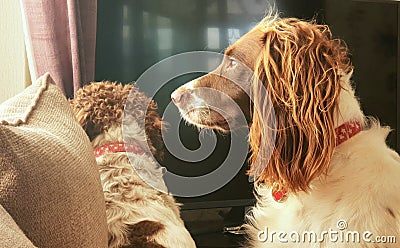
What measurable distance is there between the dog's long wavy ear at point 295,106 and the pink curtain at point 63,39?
522 mm

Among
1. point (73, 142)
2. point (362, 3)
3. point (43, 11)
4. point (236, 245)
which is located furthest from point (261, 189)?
point (73, 142)

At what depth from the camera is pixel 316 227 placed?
1.64 m

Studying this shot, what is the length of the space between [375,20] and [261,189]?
0.74 m

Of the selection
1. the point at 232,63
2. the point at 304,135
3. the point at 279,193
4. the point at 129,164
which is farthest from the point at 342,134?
the point at 129,164

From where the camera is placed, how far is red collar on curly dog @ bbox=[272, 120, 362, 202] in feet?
5.27

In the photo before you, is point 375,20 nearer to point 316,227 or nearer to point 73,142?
point 316,227

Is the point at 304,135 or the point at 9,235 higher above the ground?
the point at 9,235

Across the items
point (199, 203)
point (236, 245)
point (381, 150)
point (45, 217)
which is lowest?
point (236, 245)

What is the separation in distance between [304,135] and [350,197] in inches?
9.9

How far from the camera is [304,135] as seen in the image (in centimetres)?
155

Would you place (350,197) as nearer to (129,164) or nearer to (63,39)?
(129,164)

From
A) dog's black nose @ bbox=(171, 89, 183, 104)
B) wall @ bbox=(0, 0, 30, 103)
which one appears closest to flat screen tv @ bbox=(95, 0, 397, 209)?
dog's black nose @ bbox=(171, 89, 183, 104)

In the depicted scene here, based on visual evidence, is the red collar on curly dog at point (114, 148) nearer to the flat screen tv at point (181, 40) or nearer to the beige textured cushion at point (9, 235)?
the flat screen tv at point (181, 40)

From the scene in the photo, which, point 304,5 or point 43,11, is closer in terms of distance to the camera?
point 43,11
